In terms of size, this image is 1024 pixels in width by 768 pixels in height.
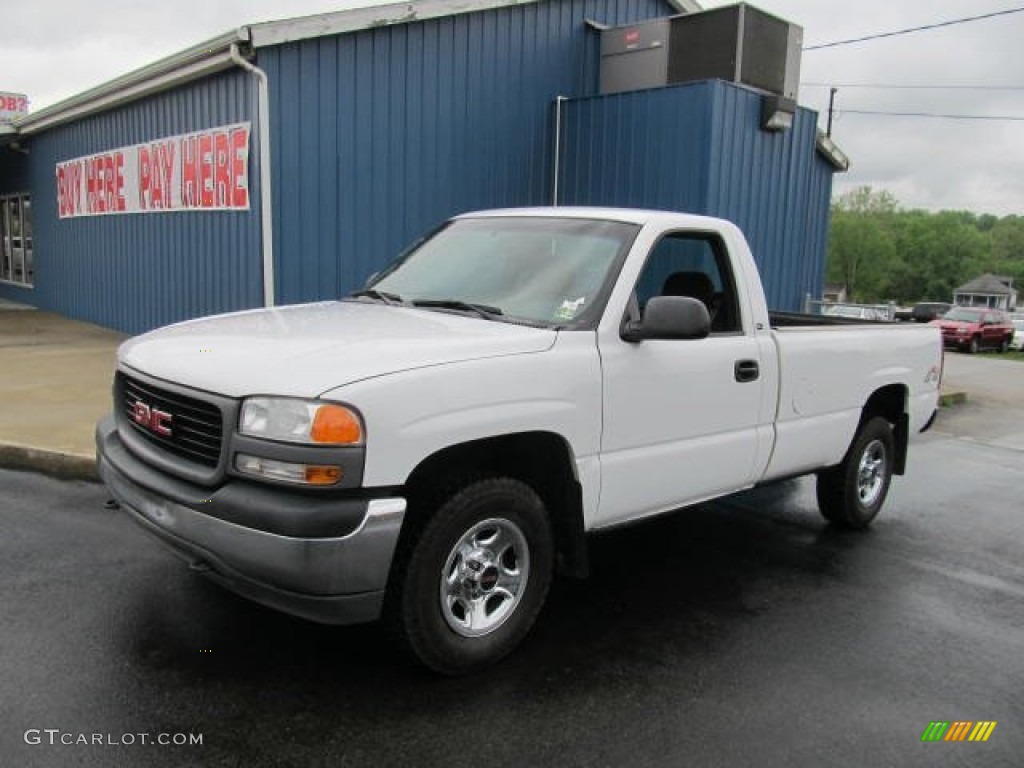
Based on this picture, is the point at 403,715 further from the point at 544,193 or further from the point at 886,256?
the point at 886,256

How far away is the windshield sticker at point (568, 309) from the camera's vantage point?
3834mm

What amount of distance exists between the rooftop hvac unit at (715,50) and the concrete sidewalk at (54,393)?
7717 mm

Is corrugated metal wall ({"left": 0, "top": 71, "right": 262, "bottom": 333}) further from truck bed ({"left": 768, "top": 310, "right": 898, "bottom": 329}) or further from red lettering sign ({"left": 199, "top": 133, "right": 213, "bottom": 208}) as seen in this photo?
truck bed ({"left": 768, "top": 310, "right": 898, "bottom": 329})

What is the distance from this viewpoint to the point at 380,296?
15.3 feet

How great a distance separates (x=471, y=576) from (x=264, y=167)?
289 inches

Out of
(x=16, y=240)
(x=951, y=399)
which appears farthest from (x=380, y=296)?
(x=16, y=240)

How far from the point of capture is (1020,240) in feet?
422

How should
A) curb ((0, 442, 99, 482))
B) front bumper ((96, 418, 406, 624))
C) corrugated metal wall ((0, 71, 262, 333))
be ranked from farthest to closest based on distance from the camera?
corrugated metal wall ((0, 71, 262, 333))
curb ((0, 442, 99, 482))
front bumper ((96, 418, 406, 624))

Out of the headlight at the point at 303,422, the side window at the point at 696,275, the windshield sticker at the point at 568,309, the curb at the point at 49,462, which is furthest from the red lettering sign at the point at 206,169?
the headlight at the point at 303,422

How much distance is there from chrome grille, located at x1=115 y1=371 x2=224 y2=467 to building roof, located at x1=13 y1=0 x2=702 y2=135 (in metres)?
6.56

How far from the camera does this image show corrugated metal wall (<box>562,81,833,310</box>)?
1072cm

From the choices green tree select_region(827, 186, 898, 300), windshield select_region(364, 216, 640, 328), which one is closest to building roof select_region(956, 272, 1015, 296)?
green tree select_region(827, 186, 898, 300)

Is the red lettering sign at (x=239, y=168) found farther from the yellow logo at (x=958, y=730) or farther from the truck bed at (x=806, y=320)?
the yellow logo at (x=958, y=730)

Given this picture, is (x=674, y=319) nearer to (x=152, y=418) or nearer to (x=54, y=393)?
(x=152, y=418)
